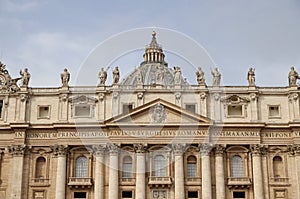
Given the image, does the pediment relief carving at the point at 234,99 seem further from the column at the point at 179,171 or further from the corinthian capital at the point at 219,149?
the column at the point at 179,171

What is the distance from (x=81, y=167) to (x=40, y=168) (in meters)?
3.96

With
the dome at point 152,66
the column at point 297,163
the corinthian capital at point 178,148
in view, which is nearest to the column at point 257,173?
the column at point 297,163

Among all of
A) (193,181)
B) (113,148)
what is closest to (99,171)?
(113,148)

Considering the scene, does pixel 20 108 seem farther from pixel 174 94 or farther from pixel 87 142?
pixel 174 94

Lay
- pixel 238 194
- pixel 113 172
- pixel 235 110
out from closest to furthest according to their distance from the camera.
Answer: pixel 113 172, pixel 238 194, pixel 235 110

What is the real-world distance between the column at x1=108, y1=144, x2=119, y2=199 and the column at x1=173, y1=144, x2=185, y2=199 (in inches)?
214

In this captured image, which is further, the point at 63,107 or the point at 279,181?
the point at 63,107

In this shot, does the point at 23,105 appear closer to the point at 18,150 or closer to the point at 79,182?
the point at 18,150

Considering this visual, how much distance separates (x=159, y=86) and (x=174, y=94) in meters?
1.77

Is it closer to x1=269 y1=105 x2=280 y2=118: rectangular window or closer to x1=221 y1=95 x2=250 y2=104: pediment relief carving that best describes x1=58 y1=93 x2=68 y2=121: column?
x1=221 y1=95 x2=250 y2=104: pediment relief carving

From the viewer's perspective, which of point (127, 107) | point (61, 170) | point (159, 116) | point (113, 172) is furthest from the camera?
point (127, 107)

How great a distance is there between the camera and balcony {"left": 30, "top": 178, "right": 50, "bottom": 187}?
51562 millimetres

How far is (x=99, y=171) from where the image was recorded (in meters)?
51.0

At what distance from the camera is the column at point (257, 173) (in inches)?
1980
